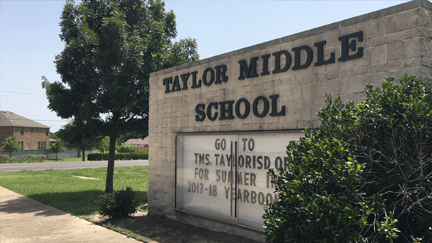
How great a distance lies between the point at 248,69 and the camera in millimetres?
8883

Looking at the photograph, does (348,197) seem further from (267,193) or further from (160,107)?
(160,107)

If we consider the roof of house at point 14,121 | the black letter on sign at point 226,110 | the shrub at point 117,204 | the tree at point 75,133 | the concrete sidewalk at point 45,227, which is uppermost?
the roof of house at point 14,121

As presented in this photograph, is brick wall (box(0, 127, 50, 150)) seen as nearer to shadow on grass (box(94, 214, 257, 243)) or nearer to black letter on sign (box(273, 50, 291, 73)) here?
shadow on grass (box(94, 214, 257, 243))

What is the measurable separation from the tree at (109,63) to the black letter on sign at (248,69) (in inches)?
266

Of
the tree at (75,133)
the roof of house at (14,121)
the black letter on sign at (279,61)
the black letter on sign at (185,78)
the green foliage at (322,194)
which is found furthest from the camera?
the roof of house at (14,121)

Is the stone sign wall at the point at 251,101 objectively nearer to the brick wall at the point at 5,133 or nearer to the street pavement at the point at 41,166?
the street pavement at the point at 41,166

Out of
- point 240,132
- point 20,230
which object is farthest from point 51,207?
point 240,132

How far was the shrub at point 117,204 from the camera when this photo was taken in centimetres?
1128

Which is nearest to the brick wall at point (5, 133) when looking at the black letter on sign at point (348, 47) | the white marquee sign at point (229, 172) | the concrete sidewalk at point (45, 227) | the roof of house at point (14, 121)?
the roof of house at point (14, 121)

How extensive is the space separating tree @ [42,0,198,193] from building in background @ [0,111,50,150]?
2303 inches

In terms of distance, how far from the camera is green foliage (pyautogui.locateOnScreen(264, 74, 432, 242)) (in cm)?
411

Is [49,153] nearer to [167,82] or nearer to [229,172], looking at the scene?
[167,82]

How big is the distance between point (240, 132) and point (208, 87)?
1739mm

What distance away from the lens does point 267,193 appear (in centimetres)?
822
